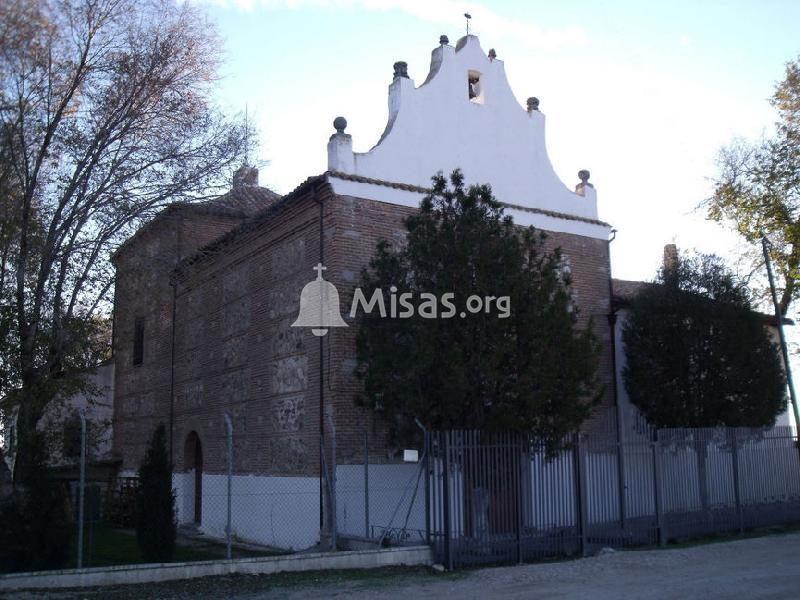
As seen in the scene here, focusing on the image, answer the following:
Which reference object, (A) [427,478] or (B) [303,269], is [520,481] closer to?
(A) [427,478]

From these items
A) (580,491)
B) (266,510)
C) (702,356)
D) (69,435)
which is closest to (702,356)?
(702,356)

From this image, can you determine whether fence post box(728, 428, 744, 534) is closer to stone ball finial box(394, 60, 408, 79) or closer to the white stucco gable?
the white stucco gable

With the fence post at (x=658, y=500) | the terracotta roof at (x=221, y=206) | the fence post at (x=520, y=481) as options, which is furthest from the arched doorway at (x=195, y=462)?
the fence post at (x=658, y=500)

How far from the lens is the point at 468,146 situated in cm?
1695

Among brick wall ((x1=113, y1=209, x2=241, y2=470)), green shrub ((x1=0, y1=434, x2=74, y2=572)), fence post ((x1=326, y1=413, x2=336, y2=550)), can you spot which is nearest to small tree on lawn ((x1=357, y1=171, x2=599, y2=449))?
fence post ((x1=326, y1=413, x2=336, y2=550))

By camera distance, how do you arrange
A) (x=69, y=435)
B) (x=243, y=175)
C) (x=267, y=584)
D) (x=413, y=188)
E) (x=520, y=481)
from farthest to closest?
(x=69, y=435)
(x=413, y=188)
(x=243, y=175)
(x=520, y=481)
(x=267, y=584)

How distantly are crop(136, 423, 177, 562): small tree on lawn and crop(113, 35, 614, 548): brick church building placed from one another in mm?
3317

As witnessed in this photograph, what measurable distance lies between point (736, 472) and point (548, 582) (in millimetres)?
7382

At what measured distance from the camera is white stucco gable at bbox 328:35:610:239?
1569cm

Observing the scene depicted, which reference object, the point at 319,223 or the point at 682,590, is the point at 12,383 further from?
the point at 682,590

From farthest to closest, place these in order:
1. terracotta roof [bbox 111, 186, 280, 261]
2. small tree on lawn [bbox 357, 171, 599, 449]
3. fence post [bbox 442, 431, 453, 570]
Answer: terracotta roof [bbox 111, 186, 280, 261], small tree on lawn [bbox 357, 171, 599, 449], fence post [bbox 442, 431, 453, 570]

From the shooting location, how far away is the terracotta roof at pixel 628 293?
730 inches

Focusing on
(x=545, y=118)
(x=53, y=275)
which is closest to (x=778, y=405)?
(x=545, y=118)

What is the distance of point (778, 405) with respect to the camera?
58.2 ft
